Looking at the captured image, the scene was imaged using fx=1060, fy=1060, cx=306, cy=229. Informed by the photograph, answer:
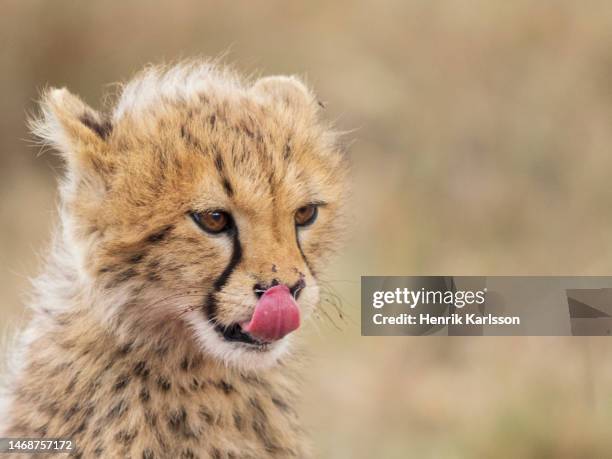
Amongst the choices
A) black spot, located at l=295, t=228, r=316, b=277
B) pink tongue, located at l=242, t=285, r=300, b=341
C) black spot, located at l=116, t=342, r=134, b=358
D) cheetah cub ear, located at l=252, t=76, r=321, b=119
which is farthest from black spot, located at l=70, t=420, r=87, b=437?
cheetah cub ear, located at l=252, t=76, r=321, b=119

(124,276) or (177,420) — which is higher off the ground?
(124,276)

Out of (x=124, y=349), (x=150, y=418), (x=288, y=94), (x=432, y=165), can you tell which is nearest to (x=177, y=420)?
(x=150, y=418)

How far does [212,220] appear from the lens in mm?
1631

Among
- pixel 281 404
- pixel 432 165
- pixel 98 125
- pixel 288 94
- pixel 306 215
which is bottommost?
pixel 281 404

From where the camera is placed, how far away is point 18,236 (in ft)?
8.30

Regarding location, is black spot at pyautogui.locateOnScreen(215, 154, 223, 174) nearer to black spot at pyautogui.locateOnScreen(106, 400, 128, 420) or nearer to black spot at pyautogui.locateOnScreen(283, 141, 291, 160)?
black spot at pyautogui.locateOnScreen(283, 141, 291, 160)

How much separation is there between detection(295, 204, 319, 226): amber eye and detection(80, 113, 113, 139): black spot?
0.33 metres

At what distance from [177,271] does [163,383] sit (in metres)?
0.22

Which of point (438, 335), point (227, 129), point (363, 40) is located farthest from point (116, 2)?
point (438, 335)

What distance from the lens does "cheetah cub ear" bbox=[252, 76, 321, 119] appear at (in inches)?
73.3

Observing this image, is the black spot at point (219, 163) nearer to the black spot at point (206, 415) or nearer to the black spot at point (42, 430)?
the black spot at point (206, 415)

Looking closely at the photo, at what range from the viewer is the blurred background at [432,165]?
2.30 metres

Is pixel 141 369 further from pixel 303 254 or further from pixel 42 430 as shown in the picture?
pixel 303 254

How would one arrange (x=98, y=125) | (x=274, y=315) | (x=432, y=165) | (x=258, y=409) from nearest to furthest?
(x=274, y=315) → (x=98, y=125) → (x=258, y=409) → (x=432, y=165)
